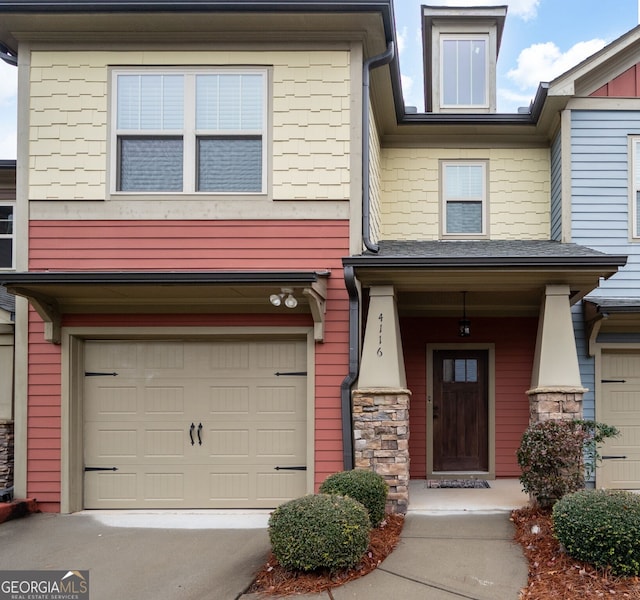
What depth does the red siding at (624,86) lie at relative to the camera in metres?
8.59

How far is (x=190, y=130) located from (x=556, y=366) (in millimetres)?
5007

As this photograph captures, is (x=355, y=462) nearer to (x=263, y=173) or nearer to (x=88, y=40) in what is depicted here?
(x=263, y=173)

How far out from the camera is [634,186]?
27.9ft

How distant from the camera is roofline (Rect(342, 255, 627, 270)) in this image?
6.39 metres

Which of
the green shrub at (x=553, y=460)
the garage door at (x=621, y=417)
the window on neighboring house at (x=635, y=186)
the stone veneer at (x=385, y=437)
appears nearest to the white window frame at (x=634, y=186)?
the window on neighboring house at (x=635, y=186)

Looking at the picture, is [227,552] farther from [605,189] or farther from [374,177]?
[605,189]

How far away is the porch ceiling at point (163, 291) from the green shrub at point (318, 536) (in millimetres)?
2303

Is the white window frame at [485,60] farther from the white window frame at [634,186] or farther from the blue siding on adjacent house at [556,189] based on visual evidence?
the white window frame at [634,186]

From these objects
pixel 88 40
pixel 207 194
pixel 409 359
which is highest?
pixel 88 40

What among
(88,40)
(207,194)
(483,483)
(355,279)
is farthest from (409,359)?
(88,40)

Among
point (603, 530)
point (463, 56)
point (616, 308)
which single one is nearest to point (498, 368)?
point (616, 308)

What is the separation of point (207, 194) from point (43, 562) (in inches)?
164

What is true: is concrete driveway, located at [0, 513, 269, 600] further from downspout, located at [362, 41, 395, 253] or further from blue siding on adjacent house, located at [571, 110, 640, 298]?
blue siding on adjacent house, located at [571, 110, 640, 298]

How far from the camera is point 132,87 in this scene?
736 centimetres
